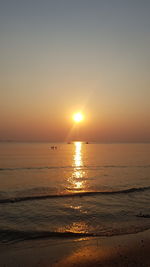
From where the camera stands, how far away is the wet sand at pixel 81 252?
27.5ft

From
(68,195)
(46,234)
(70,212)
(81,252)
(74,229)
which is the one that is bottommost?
(81,252)

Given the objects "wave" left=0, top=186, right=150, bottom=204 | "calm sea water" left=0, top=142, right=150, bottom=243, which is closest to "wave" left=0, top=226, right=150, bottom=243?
"calm sea water" left=0, top=142, right=150, bottom=243

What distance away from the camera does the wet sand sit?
8391 millimetres

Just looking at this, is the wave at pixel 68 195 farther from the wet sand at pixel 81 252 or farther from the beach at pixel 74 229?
the wet sand at pixel 81 252

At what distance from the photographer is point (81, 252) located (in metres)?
9.39

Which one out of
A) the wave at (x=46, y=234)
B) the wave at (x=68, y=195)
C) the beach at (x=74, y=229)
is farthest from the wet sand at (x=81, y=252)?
the wave at (x=68, y=195)

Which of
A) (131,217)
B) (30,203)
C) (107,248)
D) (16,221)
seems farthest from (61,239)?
(30,203)

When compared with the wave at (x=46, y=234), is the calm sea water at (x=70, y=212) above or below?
above

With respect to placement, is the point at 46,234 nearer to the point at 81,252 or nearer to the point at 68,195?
the point at 81,252

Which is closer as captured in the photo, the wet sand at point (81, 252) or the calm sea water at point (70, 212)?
the wet sand at point (81, 252)

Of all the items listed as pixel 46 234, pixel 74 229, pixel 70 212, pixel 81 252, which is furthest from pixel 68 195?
pixel 81 252

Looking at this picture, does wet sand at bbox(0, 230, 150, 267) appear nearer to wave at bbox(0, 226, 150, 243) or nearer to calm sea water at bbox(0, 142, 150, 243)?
wave at bbox(0, 226, 150, 243)

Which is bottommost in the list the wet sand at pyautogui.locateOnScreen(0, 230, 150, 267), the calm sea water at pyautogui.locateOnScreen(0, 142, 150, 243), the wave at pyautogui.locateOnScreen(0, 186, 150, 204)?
the wet sand at pyautogui.locateOnScreen(0, 230, 150, 267)

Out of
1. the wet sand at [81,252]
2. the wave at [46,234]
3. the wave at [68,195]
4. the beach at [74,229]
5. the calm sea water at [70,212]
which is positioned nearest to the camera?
the wet sand at [81,252]
